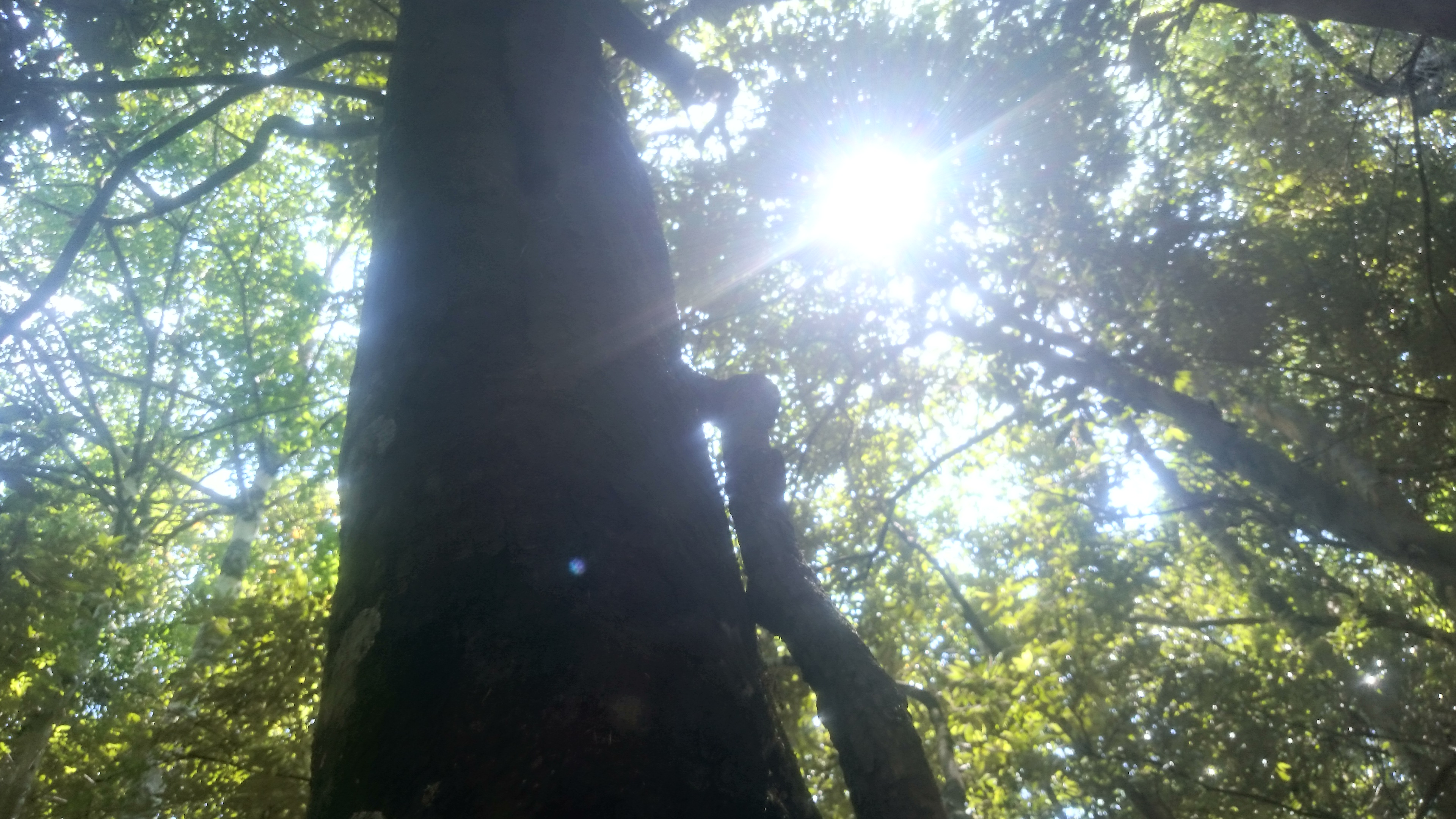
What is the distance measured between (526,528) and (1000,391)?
27.1 ft

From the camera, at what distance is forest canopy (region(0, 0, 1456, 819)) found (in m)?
4.98

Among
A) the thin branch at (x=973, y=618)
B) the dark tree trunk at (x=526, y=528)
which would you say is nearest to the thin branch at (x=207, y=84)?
the dark tree trunk at (x=526, y=528)

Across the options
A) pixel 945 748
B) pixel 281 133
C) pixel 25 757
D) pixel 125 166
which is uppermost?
pixel 281 133

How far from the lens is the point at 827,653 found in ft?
5.39

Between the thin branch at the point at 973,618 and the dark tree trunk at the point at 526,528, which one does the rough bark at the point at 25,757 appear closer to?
the dark tree trunk at the point at 526,528

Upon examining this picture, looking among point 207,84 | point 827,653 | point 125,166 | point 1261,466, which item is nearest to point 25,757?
point 125,166

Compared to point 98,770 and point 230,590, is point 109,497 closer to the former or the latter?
point 230,590

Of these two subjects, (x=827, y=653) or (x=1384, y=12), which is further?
(x=1384, y=12)

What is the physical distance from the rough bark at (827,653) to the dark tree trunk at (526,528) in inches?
14.1

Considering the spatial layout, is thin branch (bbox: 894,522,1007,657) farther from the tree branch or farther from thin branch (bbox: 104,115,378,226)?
thin branch (bbox: 104,115,378,226)

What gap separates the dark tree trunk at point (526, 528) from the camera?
923 mm

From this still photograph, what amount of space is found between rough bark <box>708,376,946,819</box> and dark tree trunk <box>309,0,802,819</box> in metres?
0.36

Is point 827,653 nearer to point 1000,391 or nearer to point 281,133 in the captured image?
point 281,133

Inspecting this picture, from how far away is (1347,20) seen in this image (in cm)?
294
